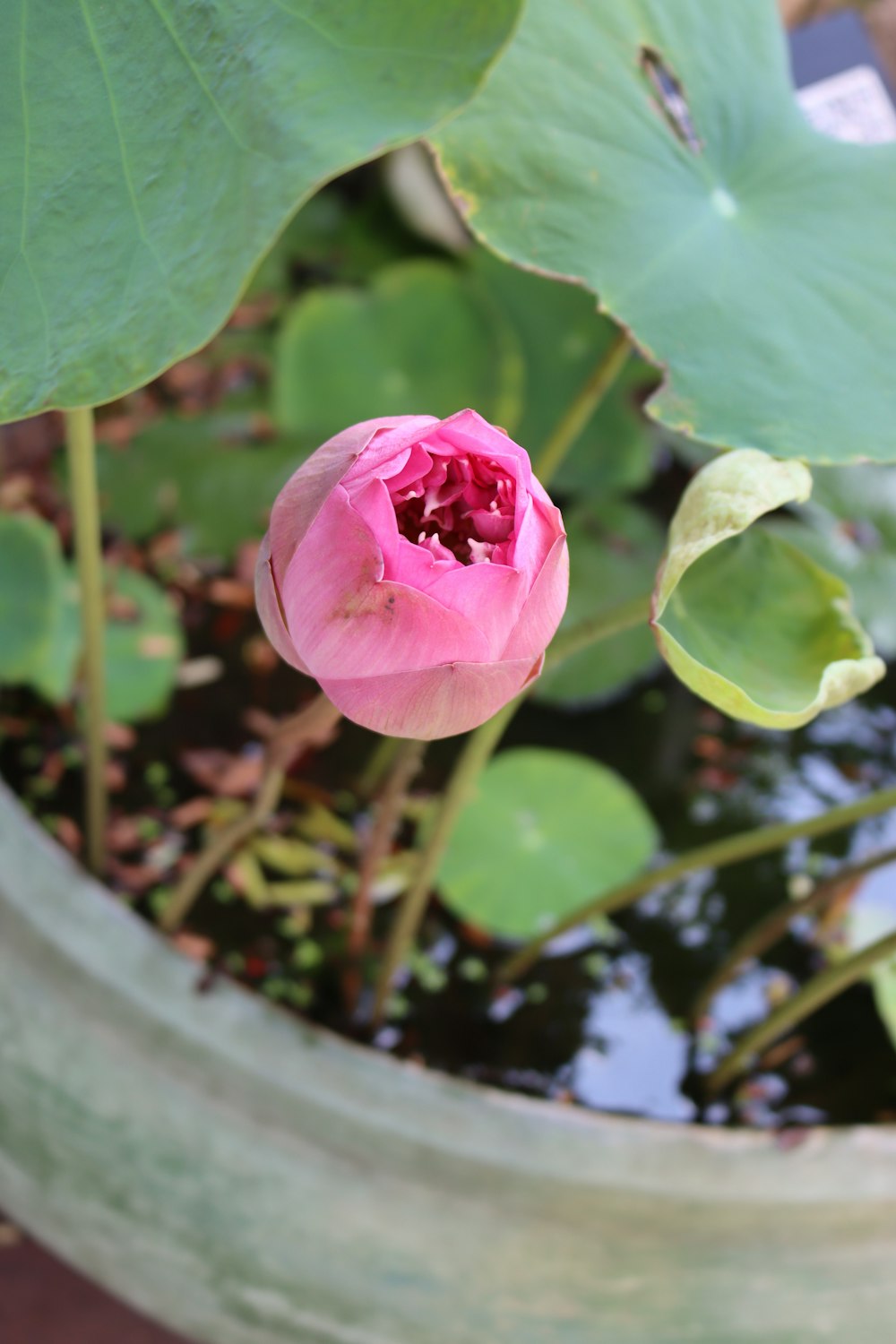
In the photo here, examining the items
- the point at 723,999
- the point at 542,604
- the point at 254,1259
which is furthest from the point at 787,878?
the point at 542,604

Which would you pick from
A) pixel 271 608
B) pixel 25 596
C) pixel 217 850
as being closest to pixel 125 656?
pixel 25 596

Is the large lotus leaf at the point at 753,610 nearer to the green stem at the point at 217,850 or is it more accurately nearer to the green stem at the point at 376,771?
the green stem at the point at 217,850

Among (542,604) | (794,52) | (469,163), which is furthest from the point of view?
(794,52)

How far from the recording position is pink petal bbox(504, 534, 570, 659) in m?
0.24

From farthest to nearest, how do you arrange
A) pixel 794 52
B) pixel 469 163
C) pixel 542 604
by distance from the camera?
pixel 794 52, pixel 469 163, pixel 542 604

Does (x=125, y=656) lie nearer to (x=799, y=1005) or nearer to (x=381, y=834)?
(x=381, y=834)

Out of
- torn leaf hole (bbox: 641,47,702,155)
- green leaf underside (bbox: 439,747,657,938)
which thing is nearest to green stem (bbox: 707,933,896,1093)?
green leaf underside (bbox: 439,747,657,938)

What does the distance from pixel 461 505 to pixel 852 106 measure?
1.37ft

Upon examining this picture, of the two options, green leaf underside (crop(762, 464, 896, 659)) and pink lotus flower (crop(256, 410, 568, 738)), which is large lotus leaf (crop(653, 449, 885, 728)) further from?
green leaf underside (crop(762, 464, 896, 659))

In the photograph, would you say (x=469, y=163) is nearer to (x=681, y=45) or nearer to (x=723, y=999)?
(x=681, y=45)

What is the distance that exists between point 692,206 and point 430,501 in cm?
25

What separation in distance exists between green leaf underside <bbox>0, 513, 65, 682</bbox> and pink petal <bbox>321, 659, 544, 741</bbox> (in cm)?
39

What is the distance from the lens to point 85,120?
0.32 metres

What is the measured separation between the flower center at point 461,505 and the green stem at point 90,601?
0.13 metres
